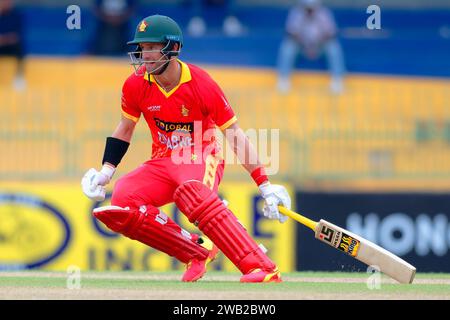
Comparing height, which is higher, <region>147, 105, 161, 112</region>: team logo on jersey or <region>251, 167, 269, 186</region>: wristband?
<region>147, 105, 161, 112</region>: team logo on jersey

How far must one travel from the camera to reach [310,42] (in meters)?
17.4

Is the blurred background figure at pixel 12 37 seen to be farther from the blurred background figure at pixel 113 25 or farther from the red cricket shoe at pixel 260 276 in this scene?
the red cricket shoe at pixel 260 276

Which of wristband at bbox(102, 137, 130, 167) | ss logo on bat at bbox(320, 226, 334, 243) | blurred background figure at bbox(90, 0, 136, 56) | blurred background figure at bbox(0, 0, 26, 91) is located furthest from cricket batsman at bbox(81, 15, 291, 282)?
blurred background figure at bbox(90, 0, 136, 56)

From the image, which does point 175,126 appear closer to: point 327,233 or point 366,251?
point 327,233

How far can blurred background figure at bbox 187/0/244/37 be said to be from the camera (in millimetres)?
18703

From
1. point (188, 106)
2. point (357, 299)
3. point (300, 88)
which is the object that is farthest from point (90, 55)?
point (357, 299)

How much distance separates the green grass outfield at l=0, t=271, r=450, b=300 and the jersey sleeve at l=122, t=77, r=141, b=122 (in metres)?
1.29

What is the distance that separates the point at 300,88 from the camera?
17281 millimetres

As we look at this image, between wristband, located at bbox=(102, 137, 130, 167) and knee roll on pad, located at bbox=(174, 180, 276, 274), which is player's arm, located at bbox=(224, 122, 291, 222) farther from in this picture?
wristband, located at bbox=(102, 137, 130, 167)

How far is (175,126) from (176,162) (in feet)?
0.90

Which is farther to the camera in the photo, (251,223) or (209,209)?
(251,223)
